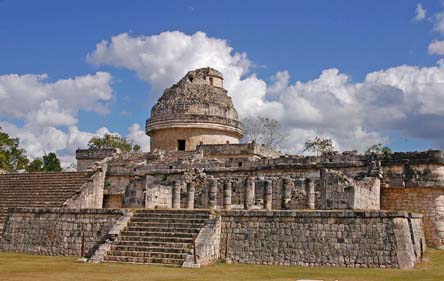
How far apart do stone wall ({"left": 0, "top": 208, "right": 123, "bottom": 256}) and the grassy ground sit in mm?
2385

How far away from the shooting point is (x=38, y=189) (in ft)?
81.5

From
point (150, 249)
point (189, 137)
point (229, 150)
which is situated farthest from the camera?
point (189, 137)

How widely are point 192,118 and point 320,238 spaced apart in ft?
53.0

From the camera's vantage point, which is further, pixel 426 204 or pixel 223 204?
pixel 426 204

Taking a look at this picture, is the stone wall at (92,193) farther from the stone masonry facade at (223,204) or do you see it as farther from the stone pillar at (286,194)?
the stone pillar at (286,194)

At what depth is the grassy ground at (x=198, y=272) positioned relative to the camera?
40.4ft

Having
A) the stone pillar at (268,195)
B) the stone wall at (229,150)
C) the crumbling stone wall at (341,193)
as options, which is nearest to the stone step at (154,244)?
the stone pillar at (268,195)

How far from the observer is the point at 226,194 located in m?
19.7

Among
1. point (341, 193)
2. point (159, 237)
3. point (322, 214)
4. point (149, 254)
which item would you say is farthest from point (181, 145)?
point (322, 214)

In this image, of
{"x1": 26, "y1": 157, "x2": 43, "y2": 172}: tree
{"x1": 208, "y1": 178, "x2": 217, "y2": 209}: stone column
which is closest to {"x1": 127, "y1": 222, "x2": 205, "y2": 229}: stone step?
{"x1": 208, "y1": 178, "x2": 217, "y2": 209}: stone column

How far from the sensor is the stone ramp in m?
23.4

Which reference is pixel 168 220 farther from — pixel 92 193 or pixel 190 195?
pixel 92 193

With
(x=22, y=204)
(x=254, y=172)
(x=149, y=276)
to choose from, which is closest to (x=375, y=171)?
(x=254, y=172)

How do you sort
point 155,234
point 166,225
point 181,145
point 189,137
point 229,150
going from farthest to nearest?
1. point 181,145
2. point 189,137
3. point 229,150
4. point 166,225
5. point 155,234
